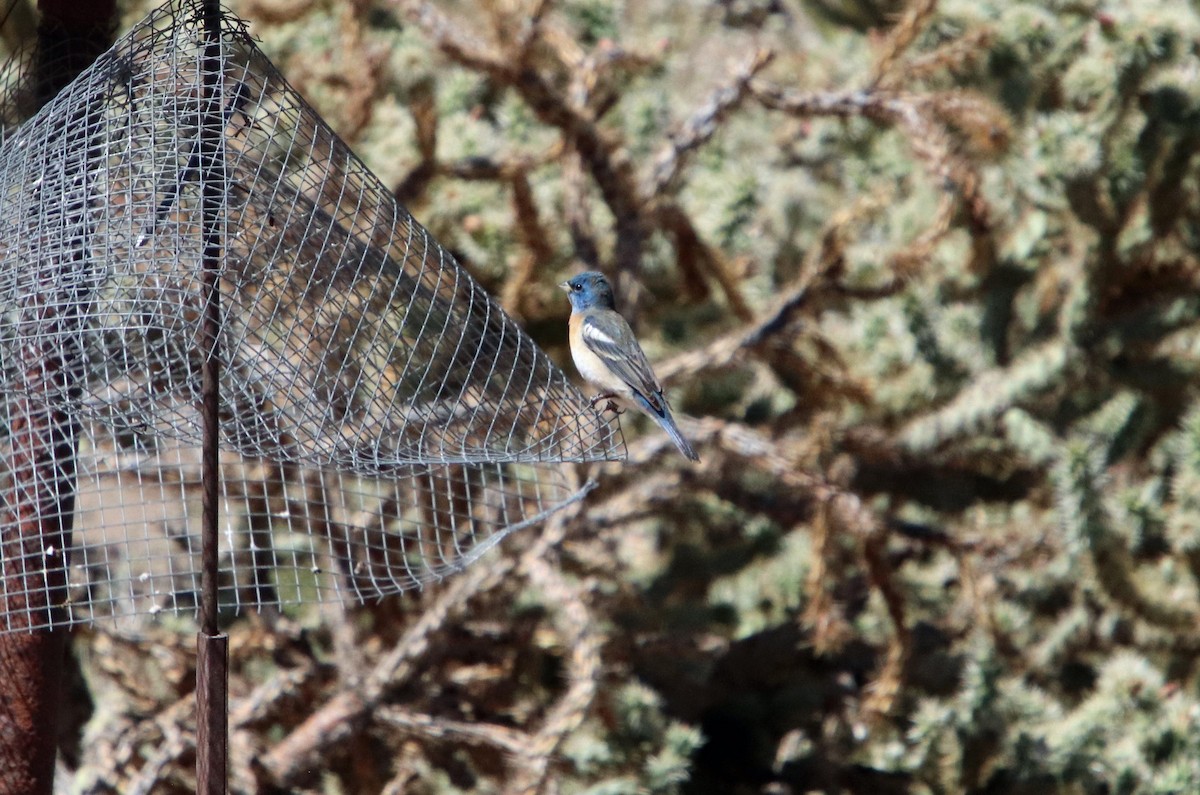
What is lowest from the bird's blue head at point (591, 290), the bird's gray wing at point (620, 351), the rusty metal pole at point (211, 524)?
the rusty metal pole at point (211, 524)

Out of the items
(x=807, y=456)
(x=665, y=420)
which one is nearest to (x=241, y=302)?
(x=665, y=420)

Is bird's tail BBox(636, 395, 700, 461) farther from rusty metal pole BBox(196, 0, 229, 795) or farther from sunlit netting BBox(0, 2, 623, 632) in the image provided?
rusty metal pole BBox(196, 0, 229, 795)

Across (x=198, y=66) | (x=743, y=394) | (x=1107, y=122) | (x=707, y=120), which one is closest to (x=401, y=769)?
(x=743, y=394)

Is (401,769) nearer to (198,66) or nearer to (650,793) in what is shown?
(650,793)

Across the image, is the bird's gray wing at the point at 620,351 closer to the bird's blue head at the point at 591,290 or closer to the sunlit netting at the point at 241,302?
the bird's blue head at the point at 591,290

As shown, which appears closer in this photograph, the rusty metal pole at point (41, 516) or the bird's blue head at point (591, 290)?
the rusty metal pole at point (41, 516)

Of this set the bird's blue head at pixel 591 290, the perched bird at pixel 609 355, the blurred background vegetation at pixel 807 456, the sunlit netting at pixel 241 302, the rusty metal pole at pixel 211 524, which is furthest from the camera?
the blurred background vegetation at pixel 807 456

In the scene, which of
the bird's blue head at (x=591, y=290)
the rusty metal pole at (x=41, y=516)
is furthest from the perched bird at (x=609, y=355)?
the rusty metal pole at (x=41, y=516)
